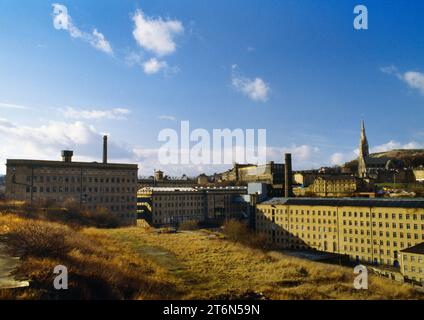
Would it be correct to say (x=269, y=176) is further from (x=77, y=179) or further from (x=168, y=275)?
(x=168, y=275)

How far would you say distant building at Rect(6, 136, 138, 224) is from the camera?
65312 millimetres

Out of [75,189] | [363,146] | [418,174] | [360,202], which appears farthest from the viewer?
[363,146]

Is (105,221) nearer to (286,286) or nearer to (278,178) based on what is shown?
(286,286)

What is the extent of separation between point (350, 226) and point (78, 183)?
57.6 meters

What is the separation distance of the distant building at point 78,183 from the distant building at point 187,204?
7708mm

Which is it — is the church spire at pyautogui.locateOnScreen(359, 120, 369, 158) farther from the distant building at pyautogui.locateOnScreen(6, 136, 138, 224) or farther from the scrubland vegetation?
the scrubland vegetation

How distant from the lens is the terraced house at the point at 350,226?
2157 inches

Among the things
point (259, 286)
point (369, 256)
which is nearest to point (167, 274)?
point (259, 286)

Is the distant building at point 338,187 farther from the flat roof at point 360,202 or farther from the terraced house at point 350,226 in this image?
the terraced house at point 350,226

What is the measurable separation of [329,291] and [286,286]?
1.38 meters

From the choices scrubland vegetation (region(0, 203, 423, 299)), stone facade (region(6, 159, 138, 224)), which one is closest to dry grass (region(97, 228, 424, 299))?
scrubland vegetation (region(0, 203, 423, 299))

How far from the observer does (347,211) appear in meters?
63.2

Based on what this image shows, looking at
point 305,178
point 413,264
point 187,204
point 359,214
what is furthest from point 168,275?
point 305,178

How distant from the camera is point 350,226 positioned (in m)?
62.4
